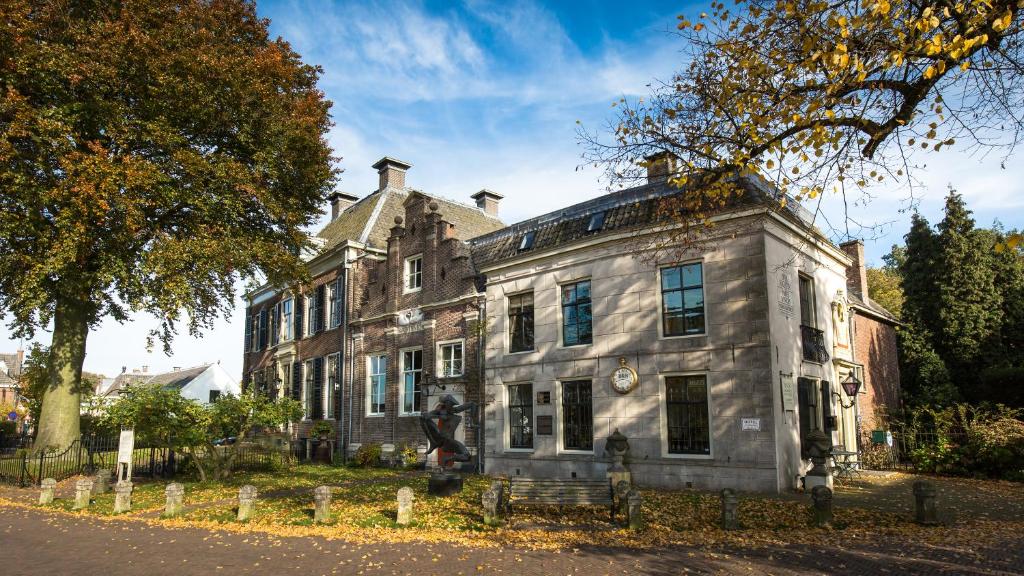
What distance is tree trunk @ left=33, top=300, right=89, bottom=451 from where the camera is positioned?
64.6 ft

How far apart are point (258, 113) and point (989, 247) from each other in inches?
1068

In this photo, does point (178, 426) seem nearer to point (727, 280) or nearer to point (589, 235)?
Answer: point (589, 235)

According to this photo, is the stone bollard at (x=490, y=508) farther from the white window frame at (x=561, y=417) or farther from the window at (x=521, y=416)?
the window at (x=521, y=416)

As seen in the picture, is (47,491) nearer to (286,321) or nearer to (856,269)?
(286,321)

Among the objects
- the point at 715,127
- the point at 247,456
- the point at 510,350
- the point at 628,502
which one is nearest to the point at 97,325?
the point at 247,456

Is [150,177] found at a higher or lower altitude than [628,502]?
higher

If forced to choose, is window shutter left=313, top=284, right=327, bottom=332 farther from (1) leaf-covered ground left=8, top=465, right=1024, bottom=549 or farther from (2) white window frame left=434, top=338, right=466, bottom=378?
(1) leaf-covered ground left=8, top=465, right=1024, bottom=549

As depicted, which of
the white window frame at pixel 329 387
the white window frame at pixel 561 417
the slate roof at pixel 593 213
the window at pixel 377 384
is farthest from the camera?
the white window frame at pixel 329 387

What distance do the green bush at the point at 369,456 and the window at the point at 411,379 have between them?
165 centimetres

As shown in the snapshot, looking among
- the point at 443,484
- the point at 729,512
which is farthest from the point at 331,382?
the point at 729,512

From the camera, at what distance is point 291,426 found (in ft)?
97.5

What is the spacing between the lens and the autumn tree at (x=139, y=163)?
53.0ft

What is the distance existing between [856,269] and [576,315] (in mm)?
12163

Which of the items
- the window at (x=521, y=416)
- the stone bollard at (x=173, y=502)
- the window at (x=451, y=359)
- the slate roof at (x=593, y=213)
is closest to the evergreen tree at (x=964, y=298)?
the slate roof at (x=593, y=213)
